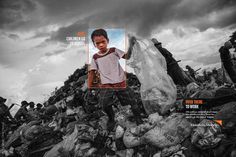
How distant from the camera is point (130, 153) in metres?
2.16

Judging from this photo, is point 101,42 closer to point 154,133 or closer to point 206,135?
point 154,133

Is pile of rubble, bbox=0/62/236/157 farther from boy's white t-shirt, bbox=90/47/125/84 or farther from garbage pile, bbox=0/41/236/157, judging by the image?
boy's white t-shirt, bbox=90/47/125/84

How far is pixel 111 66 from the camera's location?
2.85 m

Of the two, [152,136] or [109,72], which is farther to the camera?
[109,72]

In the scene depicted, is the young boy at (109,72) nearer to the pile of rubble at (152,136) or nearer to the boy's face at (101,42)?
the boy's face at (101,42)

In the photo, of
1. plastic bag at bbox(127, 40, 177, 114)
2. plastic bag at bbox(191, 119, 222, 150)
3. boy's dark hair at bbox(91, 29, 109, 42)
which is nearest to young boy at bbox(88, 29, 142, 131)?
boy's dark hair at bbox(91, 29, 109, 42)

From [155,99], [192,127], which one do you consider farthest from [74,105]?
[192,127]

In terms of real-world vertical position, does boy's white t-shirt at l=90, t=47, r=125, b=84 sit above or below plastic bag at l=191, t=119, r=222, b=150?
above

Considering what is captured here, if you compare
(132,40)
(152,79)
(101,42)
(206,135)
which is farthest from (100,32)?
(206,135)

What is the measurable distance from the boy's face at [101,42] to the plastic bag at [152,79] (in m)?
0.37

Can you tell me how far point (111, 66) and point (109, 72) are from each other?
8cm

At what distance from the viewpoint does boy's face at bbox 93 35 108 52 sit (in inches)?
111

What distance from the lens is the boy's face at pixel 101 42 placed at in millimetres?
2814

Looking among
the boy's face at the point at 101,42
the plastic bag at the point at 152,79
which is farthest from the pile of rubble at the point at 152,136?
the boy's face at the point at 101,42
